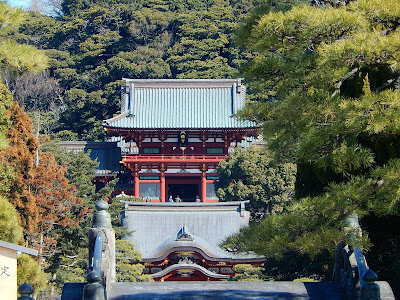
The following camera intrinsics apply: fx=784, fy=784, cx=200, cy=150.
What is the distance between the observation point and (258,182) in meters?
29.0

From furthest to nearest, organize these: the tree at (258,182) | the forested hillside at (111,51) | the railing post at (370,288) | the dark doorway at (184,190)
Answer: the forested hillside at (111,51), the dark doorway at (184,190), the tree at (258,182), the railing post at (370,288)

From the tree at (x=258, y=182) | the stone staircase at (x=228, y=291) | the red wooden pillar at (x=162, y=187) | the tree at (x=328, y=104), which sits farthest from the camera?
the red wooden pillar at (x=162, y=187)

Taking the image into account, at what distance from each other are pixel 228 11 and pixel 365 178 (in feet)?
159

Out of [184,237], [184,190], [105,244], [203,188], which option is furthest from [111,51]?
[105,244]

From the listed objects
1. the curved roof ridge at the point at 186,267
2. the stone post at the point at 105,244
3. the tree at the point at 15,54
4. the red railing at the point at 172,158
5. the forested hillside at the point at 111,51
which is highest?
the forested hillside at the point at 111,51

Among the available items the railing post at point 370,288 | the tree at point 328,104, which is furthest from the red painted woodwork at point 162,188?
the tree at point 328,104

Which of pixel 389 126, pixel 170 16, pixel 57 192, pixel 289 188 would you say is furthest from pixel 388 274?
pixel 170 16

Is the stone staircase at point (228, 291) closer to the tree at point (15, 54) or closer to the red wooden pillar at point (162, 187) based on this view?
the tree at point (15, 54)

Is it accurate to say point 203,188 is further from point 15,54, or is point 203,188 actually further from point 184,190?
point 15,54

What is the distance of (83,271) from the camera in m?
20.1

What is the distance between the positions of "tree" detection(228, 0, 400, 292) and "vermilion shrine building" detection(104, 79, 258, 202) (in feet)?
82.6

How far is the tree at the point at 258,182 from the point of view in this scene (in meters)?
27.8

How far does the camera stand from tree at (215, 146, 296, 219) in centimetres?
2780

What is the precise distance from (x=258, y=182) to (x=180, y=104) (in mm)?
9334
